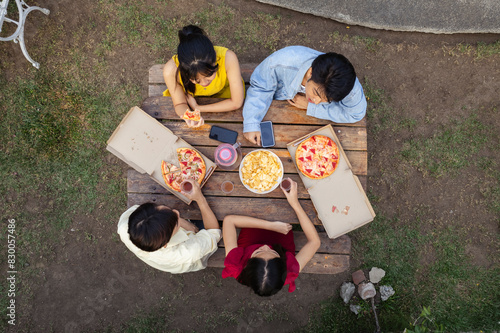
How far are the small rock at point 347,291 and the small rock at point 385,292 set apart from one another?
1.09ft

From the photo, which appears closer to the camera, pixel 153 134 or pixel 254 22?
pixel 153 134

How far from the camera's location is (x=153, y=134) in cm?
262

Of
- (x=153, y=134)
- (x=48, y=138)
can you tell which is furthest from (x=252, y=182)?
(x=48, y=138)

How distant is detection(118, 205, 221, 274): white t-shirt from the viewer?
2432 millimetres

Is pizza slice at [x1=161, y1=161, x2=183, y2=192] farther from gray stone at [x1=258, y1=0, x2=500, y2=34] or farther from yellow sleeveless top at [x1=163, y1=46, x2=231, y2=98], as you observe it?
gray stone at [x1=258, y1=0, x2=500, y2=34]

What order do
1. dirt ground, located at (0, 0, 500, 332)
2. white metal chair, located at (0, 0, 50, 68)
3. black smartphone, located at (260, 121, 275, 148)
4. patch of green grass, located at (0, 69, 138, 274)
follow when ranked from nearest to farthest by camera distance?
black smartphone, located at (260, 121, 275, 148), white metal chair, located at (0, 0, 50, 68), dirt ground, located at (0, 0, 500, 332), patch of green grass, located at (0, 69, 138, 274)

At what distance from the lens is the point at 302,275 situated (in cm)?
368

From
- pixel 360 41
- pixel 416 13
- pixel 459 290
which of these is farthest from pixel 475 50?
pixel 459 290

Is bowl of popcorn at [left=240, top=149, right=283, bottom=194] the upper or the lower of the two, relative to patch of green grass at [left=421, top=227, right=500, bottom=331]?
upper

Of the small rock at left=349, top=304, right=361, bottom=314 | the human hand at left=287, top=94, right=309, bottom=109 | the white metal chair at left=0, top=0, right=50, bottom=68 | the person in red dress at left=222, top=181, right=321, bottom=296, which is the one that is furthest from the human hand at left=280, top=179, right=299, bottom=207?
the white metal chair at left=0, top=0, right=50, bottom=68

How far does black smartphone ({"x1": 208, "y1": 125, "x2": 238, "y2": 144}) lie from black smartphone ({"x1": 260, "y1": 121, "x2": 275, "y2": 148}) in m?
0.24

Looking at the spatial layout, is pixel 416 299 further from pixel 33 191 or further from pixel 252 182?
pixel 33 191

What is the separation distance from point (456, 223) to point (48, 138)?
17.5 ft

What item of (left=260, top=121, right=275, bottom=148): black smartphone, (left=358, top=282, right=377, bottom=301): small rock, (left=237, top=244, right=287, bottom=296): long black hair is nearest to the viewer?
(left=237, top=244, right=287, bottom=296): long black hair
